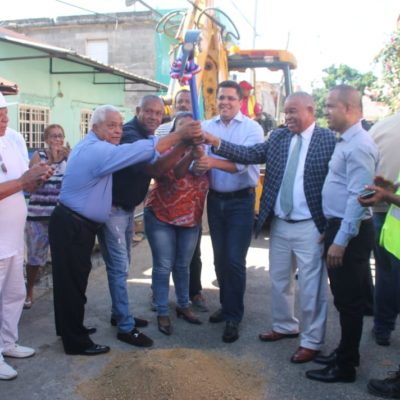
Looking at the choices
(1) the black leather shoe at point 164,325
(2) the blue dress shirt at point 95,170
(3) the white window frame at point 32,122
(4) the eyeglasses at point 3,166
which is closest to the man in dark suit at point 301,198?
(2) the blue dress shirt at point 95,170

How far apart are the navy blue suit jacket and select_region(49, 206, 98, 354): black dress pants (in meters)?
1.23

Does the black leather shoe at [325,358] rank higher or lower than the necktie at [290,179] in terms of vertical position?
lower

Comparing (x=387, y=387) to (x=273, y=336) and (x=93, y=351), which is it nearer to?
(x=273, y=336)

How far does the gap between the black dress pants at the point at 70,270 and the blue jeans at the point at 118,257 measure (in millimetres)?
205

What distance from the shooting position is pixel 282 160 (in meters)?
3.71

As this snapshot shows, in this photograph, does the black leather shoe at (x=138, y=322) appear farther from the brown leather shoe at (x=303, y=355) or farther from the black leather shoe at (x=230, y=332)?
the brown leather shoe at (x=303, y=355)

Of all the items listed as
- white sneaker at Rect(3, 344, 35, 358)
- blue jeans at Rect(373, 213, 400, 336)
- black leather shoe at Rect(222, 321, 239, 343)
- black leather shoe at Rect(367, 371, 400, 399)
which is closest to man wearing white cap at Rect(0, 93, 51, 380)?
white sneaker at Rect(3, 344, 35, 358)

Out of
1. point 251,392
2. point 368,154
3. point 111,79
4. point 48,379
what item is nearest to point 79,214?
point 48,379

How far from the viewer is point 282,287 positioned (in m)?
3.90

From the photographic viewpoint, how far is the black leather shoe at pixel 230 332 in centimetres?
393

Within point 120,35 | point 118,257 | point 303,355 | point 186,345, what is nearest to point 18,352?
point 118,257

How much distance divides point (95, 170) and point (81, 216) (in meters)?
0.37

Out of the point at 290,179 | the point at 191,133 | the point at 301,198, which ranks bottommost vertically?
the point at 301,198

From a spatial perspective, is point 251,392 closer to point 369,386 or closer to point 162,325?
point 369,386
